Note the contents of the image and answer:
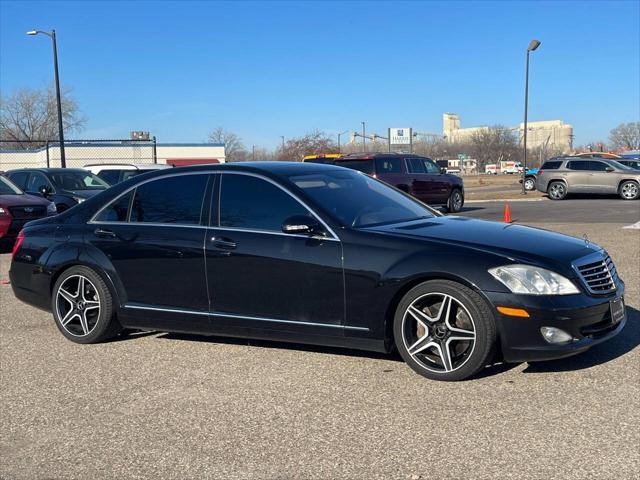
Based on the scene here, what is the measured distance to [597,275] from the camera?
15.0 ft

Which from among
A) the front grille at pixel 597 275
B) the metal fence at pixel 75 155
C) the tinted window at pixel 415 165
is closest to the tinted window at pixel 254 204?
the front grille at pixel 597 275

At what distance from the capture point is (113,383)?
4.71 m

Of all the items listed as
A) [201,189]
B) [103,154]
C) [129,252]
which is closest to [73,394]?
[129,252]

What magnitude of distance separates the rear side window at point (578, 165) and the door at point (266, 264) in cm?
2285

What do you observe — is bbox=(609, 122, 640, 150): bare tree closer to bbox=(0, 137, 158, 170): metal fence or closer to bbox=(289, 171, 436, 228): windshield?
bbox=(0, 137, 158, 170): metal fence

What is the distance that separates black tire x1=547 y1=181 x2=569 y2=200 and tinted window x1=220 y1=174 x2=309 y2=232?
22770mm

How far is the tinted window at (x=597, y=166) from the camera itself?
24.9 m

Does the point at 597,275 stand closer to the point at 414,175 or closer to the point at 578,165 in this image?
the point at 414,175

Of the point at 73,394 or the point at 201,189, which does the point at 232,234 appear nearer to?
Answer: the point at 201,189

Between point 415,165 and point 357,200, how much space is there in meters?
14.2

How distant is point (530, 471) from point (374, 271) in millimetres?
1806

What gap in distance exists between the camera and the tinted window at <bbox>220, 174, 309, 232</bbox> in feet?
16.6

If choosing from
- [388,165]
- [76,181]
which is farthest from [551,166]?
[76,181]

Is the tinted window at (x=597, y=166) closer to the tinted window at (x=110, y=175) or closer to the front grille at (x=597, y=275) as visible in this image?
the tinted window at (x=110, y=175)
